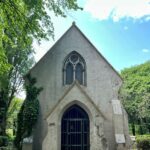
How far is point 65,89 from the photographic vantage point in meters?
17.8

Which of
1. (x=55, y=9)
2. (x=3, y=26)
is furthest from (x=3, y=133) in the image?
(x=3, y=26)

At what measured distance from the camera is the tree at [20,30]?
348 inches

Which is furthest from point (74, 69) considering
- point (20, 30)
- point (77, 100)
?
point (20, 30)

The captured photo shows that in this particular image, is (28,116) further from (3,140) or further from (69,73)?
(3,140)

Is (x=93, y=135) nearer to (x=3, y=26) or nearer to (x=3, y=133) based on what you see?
(x=3, y=26)

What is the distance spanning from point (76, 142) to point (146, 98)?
25469mm

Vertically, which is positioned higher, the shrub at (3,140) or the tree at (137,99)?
the tree at (137,99)

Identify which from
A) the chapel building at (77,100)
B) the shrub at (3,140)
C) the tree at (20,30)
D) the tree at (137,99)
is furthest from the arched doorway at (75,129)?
the tree at (137,99)

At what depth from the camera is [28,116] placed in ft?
54.6

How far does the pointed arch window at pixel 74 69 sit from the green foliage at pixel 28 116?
2.56m

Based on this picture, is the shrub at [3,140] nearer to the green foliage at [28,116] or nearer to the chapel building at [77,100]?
the green foliage at [28,116]

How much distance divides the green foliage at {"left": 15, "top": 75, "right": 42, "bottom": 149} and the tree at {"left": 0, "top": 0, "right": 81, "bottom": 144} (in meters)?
2.51

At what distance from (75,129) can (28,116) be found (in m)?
3.32

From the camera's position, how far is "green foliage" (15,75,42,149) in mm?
16609
